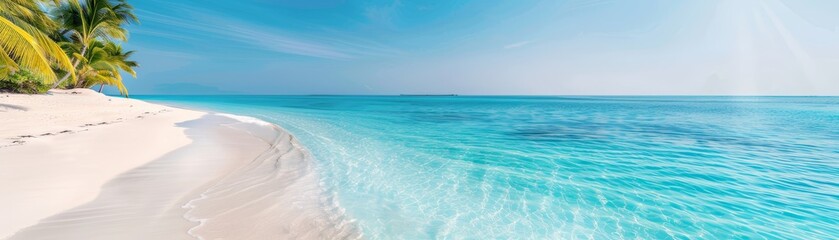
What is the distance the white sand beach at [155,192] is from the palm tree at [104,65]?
23396mm

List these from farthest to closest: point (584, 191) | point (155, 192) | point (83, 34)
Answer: point (83, 34)
point (584, 191)
point (155, 192)

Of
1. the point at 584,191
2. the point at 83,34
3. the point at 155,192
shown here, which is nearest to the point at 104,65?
the point at 83,34

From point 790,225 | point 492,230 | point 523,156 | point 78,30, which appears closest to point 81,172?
point 492,230

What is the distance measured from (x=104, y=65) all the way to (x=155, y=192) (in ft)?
108

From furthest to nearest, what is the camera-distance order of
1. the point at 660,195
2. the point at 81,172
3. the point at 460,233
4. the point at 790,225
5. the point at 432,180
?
the point at 432,180, the point at 660,195, the point at 81,172, the point at 790,225, the point at 460,233

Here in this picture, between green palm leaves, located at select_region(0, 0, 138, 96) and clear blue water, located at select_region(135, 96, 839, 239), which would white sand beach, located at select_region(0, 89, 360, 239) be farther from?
green palm leaves, located at select_region(0, 0, 138, 96)

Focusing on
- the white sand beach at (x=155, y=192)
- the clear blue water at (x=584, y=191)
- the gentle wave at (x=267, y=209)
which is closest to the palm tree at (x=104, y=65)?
the white sand beach at (x=155, y=192)

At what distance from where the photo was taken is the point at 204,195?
4.88 metres

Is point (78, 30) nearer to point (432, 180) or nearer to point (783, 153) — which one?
point (432, 180)

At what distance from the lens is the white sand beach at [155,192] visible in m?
3.65

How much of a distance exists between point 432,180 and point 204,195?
14.0 feet

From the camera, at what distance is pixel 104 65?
27062mm

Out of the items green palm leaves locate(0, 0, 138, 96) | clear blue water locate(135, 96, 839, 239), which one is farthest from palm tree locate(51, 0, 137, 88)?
clear blue water locate(135, 96, 839, 239)

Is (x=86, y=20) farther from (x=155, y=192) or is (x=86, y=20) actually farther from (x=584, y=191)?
(x=584, y=191)
